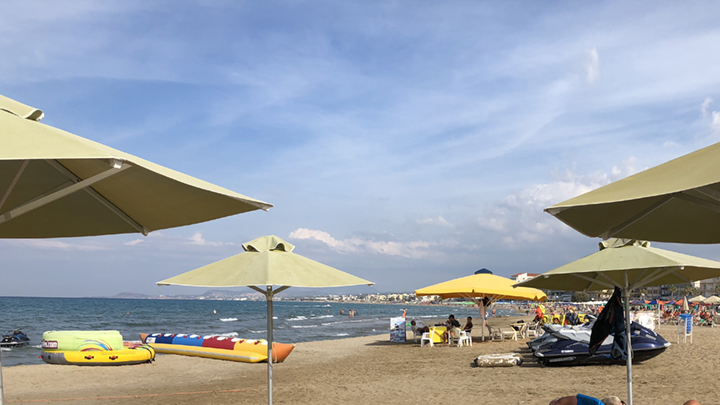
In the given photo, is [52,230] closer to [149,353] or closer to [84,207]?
[84,207]

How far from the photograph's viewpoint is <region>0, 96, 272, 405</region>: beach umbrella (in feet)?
6.99

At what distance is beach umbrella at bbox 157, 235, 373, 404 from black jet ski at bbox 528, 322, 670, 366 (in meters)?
6.99

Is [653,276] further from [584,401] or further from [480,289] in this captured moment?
[480,289]

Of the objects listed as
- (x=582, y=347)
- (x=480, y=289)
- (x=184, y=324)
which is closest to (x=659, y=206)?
(x=582, y=347)

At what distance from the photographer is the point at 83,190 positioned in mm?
3676

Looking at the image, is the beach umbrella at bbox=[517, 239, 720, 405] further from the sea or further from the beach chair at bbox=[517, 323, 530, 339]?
the sea

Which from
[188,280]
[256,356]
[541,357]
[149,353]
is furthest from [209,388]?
[541,357]

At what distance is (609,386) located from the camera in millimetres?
9117

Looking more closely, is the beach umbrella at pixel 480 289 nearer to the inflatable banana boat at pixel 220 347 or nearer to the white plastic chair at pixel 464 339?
the white plastic chair at pixel 464 339

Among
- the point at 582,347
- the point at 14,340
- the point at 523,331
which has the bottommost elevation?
the point at 14,340

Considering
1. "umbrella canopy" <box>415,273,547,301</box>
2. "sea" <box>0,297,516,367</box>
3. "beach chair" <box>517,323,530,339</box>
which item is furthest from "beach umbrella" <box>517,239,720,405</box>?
"sea" <box>0,297,516,367</box>

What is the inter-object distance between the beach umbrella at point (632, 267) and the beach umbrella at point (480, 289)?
867 cm

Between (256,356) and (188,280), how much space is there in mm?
9499

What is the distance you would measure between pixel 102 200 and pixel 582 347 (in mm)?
10621
